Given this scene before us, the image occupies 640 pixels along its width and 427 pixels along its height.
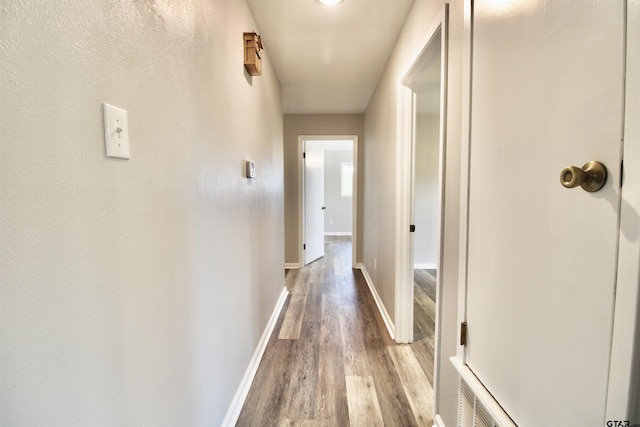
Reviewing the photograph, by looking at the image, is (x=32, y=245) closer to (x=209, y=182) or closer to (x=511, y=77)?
(x=209, y=182)

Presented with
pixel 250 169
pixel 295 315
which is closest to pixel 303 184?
pixel 295 315

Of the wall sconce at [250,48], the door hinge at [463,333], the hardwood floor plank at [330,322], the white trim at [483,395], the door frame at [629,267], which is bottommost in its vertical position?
the hardwood floor plank at [330,322]

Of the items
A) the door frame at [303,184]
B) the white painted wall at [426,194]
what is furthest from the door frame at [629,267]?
the white painted wall at [426,194]

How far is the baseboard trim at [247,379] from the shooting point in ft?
4.53

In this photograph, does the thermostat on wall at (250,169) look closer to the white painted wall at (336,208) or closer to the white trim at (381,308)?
the white trim at (381,308)

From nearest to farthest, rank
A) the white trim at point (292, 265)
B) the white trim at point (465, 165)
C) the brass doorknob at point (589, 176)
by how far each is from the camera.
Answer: the brass doorknob at point (589, 176), the white trim at point (465, 165), the white trim at point (292, 265)

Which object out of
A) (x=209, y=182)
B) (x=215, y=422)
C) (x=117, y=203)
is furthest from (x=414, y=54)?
(x=215, y=422)

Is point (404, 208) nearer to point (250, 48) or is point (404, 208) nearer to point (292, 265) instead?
point (250, 48)

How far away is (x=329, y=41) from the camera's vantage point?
82.6 inches

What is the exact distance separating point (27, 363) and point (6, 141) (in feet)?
1.16

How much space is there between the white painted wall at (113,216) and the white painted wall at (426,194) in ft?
11.3

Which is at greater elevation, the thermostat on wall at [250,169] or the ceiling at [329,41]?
the ceiling at [329,41]

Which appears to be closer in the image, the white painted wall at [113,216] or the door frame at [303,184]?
the white painted wall at [113,216]

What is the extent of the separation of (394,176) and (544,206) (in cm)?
156
